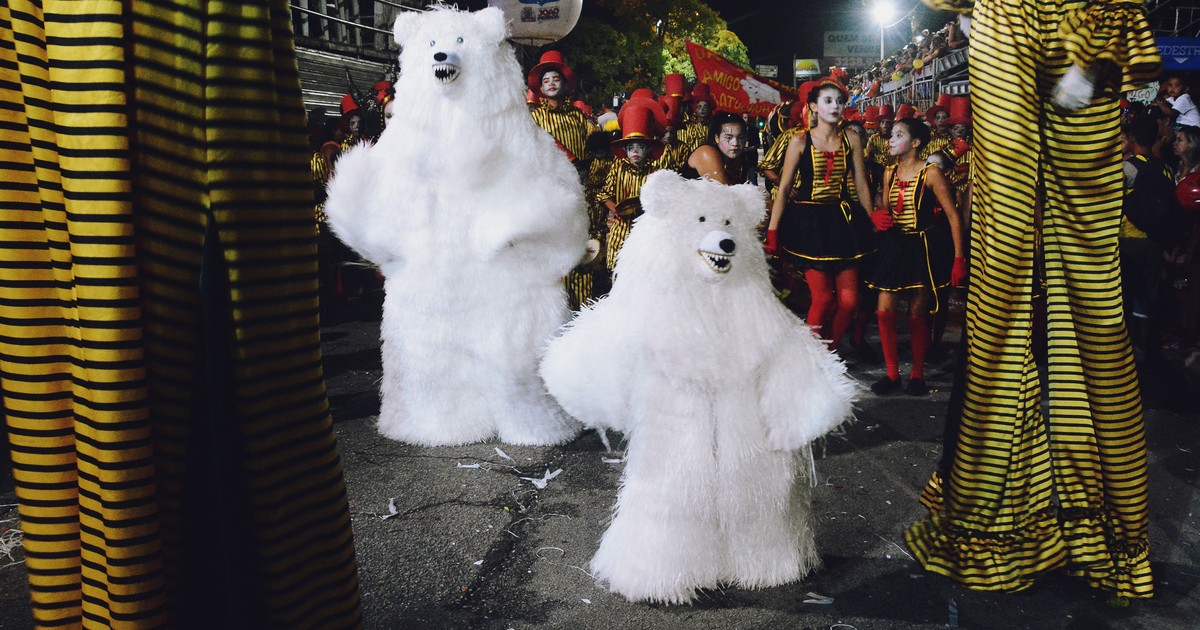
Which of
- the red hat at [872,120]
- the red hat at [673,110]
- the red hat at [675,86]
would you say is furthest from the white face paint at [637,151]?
the red hat at [872,120]

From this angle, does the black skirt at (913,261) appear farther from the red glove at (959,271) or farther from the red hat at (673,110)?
the red hat at (673,110)

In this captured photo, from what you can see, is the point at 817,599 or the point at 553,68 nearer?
the point at 817,599

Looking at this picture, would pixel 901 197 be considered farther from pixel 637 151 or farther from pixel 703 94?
pixel 703 94

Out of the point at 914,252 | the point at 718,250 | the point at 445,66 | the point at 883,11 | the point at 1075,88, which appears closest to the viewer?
the point at 1075,88

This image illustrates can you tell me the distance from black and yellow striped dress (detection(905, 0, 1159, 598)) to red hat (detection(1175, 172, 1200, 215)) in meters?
4.44

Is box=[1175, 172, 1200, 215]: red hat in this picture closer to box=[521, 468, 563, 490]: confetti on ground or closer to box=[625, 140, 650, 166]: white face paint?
box=[625, 140, 650, 166]: white face paint

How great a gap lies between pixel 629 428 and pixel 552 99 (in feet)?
14.5

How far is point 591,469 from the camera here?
422cm

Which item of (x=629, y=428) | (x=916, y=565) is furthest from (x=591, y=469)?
(x=916, y=565)

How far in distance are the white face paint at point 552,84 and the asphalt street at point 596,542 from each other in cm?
326

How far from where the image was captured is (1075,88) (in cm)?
260

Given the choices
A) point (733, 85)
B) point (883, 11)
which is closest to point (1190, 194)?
point (733, 85)

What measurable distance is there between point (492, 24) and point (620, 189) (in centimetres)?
196

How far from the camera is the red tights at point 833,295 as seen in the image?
5.83 meters
